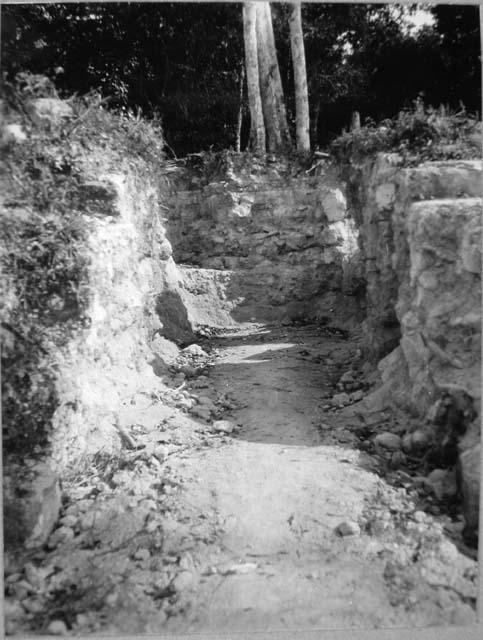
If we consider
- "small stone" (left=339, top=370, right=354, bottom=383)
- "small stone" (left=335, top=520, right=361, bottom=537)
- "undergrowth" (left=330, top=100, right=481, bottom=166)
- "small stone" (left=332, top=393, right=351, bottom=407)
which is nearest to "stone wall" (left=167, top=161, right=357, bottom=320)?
"undergrowth" (left=330, top=100, right=481, bottom=166)

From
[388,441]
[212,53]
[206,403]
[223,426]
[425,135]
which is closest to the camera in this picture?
[388,441]

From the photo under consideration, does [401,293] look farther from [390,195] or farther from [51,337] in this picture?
[51,337]

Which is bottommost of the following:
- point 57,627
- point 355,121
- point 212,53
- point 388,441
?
point 57,627

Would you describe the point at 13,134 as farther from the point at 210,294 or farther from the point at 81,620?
the point at 210,294

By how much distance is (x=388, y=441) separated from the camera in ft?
9.54

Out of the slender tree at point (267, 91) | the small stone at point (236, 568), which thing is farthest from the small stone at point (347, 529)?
the slender tree at point (267, 91)

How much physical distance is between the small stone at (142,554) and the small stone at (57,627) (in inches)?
14.3

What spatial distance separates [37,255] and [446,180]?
98.3 inches

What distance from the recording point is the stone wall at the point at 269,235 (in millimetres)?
6918

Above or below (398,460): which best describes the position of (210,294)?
above

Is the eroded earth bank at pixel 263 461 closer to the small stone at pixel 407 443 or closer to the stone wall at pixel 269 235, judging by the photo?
the small stone at pixel 407 443

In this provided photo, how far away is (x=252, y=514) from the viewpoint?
Result: 2.24 m

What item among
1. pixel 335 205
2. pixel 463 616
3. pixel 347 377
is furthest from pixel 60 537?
pixel 335 205

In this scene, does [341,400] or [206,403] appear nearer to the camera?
[206,403]
